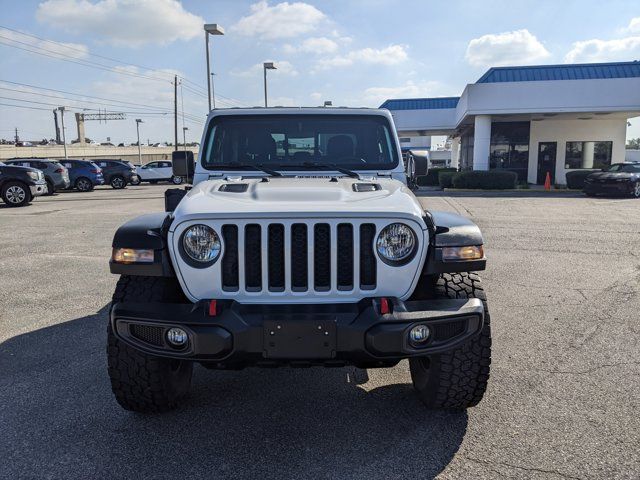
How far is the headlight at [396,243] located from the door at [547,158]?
28.7 metres

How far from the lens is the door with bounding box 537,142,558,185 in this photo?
29172 mm

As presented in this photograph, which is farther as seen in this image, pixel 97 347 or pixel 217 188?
pixel 97 347

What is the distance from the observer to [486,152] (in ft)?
86.7

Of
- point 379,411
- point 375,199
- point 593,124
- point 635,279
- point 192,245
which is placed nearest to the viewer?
point 192,245

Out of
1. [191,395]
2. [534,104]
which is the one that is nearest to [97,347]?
[191,395]

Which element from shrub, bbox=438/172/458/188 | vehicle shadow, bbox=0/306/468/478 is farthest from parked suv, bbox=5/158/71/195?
vehicle shadow, bbox=0/306/468/478

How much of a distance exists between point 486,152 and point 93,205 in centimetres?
1788

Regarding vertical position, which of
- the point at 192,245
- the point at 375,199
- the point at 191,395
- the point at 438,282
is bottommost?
the point at 191,395

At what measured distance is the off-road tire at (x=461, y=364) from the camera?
3061 millimetres

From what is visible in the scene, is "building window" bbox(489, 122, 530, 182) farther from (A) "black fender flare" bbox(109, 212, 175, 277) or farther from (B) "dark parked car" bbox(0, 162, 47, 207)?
(A) "black fender flare" bbox(109, 212, 175, 277)

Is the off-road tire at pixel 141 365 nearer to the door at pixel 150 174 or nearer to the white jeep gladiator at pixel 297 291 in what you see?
the white jeep gladiator at pixel 297 291

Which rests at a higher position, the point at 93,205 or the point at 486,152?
the point at 486,152

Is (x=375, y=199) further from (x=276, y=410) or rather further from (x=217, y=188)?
(x=276, y=410)

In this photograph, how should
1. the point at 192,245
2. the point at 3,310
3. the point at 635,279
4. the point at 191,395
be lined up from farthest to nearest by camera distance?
the point at 635,279
the point at 3,310
the point at 191,395
the point at 192,245
